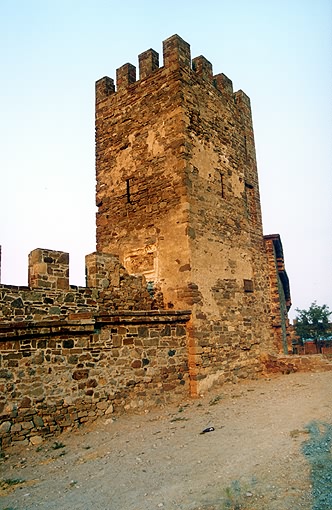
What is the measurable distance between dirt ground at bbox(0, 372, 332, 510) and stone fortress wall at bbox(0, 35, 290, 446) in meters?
0.72

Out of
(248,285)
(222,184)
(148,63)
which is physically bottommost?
(248,285)

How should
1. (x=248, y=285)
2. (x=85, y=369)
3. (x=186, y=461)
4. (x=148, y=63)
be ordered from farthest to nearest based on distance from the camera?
(x=248, y=285) < (x=148, y=63) < (x=85, y=369) < (x=186, y=461)

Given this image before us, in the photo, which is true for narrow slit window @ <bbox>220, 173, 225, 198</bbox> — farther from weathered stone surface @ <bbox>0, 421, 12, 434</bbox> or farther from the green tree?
the green tree

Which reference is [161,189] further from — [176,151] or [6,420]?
[6,420]

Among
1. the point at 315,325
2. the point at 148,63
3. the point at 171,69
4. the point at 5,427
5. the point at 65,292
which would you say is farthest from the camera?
the point at 315,325

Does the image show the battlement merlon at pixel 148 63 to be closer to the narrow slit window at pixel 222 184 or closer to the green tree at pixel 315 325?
the narrow slit window at pixel 222 184

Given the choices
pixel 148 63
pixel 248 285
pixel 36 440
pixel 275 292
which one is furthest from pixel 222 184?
pixel 36 440

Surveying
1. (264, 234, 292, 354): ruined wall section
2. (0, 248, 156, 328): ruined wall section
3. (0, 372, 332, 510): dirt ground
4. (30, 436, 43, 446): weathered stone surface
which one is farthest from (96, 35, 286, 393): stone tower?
(30, 436, 43, 446): weathered stone surface

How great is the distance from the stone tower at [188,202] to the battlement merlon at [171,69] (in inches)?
1.3

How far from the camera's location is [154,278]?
9.51 meters

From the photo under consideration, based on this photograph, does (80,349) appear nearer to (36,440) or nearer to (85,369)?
(85,369)

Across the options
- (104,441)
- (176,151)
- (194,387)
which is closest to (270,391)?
(194,387)

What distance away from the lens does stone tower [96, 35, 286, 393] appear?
9172mm

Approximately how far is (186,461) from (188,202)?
5.78m
